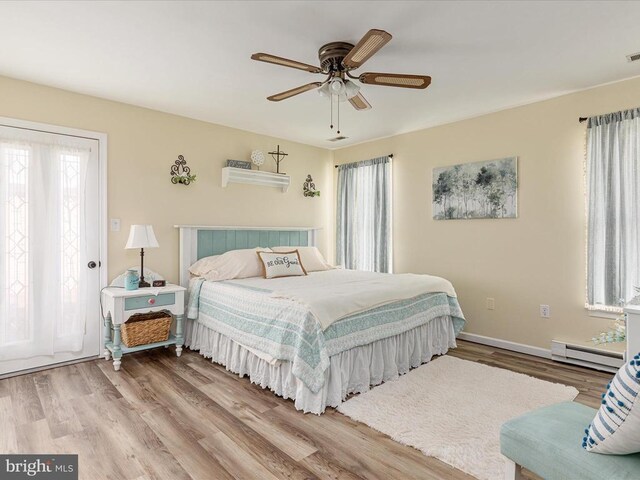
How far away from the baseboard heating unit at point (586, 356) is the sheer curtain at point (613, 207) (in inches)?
16.2

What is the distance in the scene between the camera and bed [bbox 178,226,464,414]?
99.9 inches

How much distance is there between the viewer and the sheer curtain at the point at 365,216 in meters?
4.95

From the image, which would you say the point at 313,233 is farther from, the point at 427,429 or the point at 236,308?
the point at 427,429

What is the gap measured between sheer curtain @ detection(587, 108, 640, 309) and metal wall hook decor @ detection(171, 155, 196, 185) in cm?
398

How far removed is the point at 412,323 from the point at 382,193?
7.13 feet

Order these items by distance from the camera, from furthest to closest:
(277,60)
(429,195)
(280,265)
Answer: (429,195)
(280,265)
(277,60)

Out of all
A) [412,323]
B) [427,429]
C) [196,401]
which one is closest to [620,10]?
[412,323]

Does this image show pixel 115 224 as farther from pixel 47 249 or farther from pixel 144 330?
pixel 144 330

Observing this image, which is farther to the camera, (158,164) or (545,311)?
(158,164)

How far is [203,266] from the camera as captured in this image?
13.0 feet

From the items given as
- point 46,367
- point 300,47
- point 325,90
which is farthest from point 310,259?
point 46,367

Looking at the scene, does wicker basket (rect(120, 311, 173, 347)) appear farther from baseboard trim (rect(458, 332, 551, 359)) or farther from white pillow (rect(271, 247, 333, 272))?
baseboard trim (rect(458, 332, 551, 359))

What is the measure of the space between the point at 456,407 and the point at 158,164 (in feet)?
11.9

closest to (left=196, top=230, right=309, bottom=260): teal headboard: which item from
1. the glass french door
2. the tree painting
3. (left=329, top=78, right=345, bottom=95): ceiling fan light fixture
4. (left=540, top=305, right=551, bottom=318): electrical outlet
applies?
the glass french door
